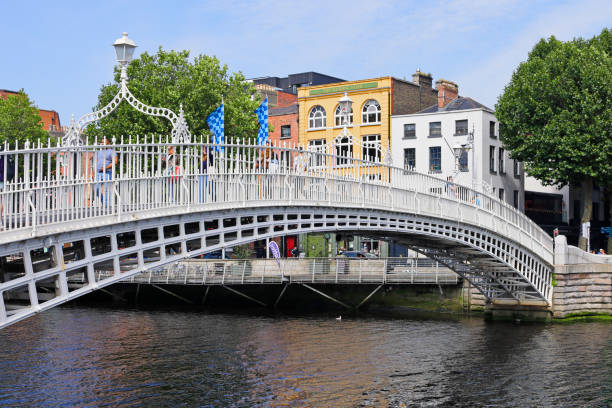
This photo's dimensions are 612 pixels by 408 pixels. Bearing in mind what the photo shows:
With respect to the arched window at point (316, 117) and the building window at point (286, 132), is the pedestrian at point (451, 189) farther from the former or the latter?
the building window at point (286, 132)

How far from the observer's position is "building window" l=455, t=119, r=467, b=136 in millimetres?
59844

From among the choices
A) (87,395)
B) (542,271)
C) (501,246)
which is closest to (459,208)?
(501,246)

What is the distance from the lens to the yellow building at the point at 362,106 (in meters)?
62.8

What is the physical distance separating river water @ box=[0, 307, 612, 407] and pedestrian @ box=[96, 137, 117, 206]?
21.4 ft

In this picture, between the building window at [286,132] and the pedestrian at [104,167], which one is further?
the building window at [286,132]

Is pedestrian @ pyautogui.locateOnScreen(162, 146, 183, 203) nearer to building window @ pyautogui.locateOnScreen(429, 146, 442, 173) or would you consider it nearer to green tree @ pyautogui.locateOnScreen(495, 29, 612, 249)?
green tree @ pyautogui.locateOnScreen(495, 29, 612, 249)

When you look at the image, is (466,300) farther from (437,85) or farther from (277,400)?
(437,85)

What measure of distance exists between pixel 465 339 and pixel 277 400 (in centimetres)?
1326

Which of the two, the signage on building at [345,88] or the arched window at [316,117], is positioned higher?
the signage on building at [345,88]

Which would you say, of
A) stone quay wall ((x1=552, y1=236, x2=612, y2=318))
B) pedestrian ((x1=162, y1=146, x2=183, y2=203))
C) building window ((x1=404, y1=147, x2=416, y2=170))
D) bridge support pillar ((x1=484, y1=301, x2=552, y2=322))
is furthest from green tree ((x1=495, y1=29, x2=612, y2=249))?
pedestrian ((x1=162, y1=146, x2=183, y2=203))

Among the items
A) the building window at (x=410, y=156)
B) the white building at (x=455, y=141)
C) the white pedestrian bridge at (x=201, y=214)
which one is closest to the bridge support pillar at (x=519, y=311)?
the white pedestrian bridge at (x=201, y=214)

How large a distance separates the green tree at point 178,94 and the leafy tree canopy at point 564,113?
15968 mm

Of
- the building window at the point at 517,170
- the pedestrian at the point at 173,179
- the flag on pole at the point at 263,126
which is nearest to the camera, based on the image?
the pedestrian at the point at 173,179

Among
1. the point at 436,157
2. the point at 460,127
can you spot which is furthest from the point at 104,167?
the point at 436,157
